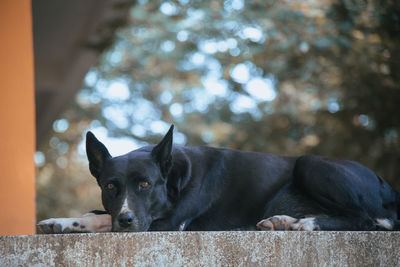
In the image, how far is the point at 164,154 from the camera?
3.73 meters

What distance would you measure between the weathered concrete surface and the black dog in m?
0.52

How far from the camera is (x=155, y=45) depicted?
13695 millimetres

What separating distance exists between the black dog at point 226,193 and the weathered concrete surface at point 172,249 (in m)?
0.52

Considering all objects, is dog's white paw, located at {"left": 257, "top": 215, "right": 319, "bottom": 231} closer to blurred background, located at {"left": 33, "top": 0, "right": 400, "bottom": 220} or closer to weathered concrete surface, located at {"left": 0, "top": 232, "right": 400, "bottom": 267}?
weathered concrete surface, located at {"left": 0, "top": 232, "right": 400, "bottom": 267}

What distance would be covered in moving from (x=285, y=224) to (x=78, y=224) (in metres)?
1.37

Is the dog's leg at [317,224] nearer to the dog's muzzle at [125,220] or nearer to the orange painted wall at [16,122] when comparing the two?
the dog's muzzle at [125,220]

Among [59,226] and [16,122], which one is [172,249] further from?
[16,122]

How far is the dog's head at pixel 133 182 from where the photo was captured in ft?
11.2

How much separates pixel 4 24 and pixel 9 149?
1.11 m

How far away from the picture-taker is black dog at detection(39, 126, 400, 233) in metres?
3.56

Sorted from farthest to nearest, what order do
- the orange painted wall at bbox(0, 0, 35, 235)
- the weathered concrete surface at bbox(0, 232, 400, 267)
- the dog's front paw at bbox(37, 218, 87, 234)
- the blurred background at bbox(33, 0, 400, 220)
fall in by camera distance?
the blurred background at bbox(33, 0, 400, 220) → the orange painted wall at bbox(0, 0, 35, 235) → the dog's front paw at bbox(37, 218, 87, 234) → the weathered concrete surface at bbox(0, 232, 400, 267)

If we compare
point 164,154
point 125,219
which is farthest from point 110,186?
point 164,154

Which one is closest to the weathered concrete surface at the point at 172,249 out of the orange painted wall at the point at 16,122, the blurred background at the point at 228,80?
the orange painted wall at the point at 16,122

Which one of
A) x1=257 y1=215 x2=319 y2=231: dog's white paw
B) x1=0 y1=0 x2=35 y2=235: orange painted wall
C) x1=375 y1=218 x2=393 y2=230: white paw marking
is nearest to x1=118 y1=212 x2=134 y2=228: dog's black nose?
x1=257 y1=215 x2=319 y2=231: dog's white paw
